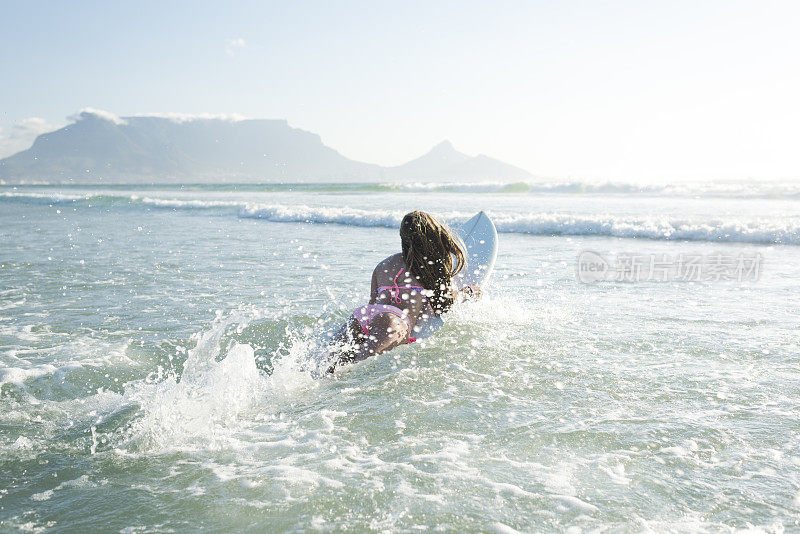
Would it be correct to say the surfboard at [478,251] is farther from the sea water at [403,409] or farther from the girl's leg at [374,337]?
the girl's leg at [374,337]

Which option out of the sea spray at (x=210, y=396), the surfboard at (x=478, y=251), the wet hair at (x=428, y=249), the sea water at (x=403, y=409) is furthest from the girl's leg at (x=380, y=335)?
the surfboard at (x=478, y=251)

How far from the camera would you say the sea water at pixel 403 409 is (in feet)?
7.66

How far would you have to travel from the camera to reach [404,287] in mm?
4270

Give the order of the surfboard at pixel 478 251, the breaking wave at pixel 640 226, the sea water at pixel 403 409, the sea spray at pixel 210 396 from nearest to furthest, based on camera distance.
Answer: the sea water at pixel 403 409, the sea spray at pixel 210 396, the surfboard at pixel 478 251, the breaking wave at pixel 640 226

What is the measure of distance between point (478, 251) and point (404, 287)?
2508mm

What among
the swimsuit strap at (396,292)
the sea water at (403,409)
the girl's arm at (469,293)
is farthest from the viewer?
the girl's arm at (469,293)

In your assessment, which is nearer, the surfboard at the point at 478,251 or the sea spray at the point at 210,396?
the sea spray at the point at 210,396

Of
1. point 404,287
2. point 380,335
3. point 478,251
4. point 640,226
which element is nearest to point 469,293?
point 404,287

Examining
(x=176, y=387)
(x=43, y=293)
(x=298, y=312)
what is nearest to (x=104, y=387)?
(x=176, y=387)

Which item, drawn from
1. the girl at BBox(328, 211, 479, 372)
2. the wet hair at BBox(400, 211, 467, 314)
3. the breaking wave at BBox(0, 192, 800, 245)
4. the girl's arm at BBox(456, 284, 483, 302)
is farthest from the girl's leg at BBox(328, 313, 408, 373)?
the breaking wave at BBox(0, 192, 800, 245)

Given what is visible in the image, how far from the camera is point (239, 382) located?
3600mm

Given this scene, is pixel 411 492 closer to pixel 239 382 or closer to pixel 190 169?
pixel 239 382

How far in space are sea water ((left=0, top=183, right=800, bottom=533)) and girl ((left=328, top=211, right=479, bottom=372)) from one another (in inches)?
9.0

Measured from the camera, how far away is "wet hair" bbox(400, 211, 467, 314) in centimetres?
413
